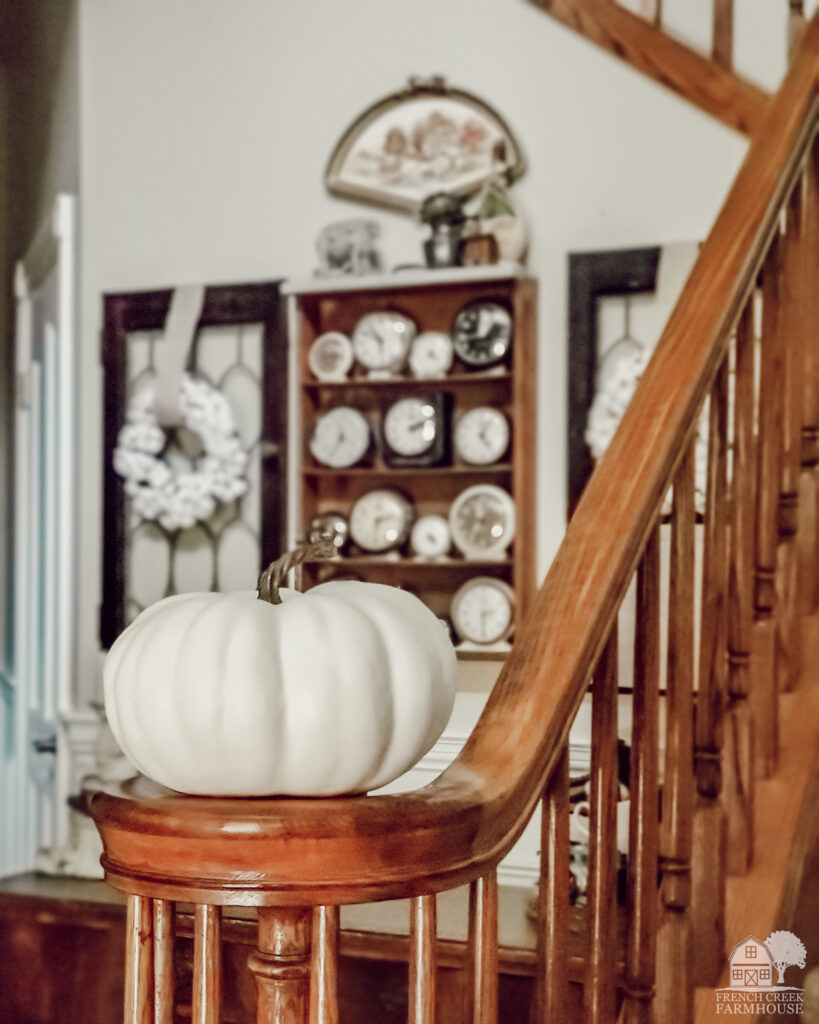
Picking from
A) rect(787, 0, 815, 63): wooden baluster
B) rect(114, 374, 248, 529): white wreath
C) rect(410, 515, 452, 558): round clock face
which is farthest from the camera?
rect(114, 374, 248, 529): white wreath

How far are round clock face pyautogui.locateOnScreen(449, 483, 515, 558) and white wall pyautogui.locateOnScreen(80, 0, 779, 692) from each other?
0.15 meters

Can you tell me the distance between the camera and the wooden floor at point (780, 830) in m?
1.28

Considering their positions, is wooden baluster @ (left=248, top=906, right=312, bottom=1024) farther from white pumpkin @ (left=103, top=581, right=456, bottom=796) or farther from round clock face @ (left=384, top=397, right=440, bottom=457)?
round clock face @ (left=384, top=397, right=440, bottom=457)

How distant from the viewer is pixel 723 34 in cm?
344

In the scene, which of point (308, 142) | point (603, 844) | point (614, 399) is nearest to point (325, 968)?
point (603, 844)

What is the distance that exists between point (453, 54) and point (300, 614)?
11.2ft

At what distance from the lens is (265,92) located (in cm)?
401

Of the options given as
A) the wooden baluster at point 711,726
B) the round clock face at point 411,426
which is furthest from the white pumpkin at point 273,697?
the round clock face at point 411,426

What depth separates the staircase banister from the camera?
642 millimetres

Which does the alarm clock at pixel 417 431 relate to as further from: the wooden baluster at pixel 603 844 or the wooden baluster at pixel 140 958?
the wooden baluster at pixel 140 958

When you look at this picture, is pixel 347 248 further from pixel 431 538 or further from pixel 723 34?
pixel 723 34

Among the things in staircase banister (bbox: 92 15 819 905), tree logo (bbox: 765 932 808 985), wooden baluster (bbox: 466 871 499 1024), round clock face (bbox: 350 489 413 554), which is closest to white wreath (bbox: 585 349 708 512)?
round clock face (bbox: 350 489 413 554)

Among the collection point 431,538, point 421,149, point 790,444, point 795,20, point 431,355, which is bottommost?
point 431,538

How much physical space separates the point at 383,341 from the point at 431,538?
647mm
